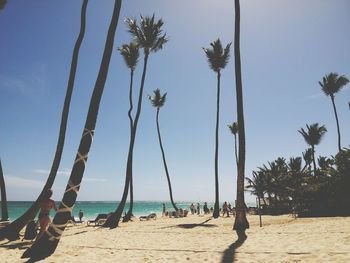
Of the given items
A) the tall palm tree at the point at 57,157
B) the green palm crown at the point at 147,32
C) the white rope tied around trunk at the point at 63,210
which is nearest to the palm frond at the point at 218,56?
the green palm crown at the point at 147,32

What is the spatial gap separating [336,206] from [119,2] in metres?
21.9

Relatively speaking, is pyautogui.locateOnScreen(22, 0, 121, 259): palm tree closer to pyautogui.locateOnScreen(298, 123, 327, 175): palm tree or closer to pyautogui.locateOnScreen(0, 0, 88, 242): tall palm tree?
pyautogui.locateOnScreen(0, 0, 88, 242): tall palm tree

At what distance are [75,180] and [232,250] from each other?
5326mm

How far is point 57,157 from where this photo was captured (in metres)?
15.1

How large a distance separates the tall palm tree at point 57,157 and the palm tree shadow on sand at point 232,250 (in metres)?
8.97

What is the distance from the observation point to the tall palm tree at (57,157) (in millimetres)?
13648

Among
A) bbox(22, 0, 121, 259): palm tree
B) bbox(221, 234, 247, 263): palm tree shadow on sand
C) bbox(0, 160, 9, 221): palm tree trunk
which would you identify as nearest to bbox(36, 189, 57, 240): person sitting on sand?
bbox(22, 0, 121, 259): palm tree

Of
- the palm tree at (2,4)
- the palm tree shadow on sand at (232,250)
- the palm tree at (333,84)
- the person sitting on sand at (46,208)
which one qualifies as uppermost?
the palm tree at (333,84)

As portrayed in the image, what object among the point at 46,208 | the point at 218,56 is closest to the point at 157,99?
the point at 218,56

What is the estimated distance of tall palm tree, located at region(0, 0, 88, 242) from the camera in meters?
13.6

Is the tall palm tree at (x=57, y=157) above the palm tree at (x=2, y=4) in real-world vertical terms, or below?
below

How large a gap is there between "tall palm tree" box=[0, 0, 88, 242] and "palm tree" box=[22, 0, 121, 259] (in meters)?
5.62

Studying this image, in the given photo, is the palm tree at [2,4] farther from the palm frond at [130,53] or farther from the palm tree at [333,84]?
the palm tree at [333,84]

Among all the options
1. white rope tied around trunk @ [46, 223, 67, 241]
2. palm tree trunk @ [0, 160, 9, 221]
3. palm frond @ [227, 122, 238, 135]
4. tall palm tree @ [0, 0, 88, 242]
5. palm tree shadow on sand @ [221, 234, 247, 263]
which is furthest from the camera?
palm frond @ [227, 122, 238, 135]
